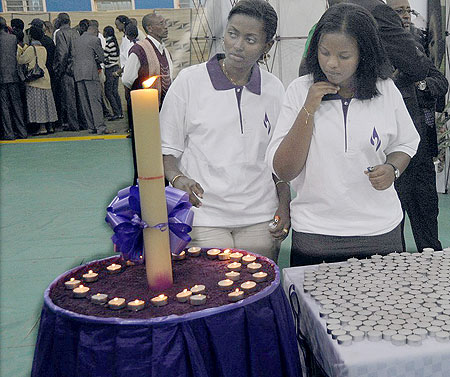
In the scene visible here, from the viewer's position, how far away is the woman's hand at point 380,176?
1.34 meters

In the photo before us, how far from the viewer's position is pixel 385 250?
145 centimetres

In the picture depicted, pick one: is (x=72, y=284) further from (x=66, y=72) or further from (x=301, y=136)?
(x=66, y=72)

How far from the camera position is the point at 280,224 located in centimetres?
163

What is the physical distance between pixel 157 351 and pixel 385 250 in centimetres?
77

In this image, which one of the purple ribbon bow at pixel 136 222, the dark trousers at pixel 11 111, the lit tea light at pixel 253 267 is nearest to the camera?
the purple ribbon bow at pixel 136 222

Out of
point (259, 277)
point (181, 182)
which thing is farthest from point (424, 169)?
point (259, 277)

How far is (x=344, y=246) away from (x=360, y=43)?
517mm

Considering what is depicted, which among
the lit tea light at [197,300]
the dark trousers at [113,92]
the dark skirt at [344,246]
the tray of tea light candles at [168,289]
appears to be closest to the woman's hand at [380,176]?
the dark skirt at [344,246]

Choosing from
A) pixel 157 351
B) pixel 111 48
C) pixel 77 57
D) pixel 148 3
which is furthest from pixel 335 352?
pixel 148 3

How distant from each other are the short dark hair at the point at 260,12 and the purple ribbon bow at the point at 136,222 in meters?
0.71

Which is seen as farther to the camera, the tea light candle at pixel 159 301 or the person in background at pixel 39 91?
the person in background at pixel 39 91

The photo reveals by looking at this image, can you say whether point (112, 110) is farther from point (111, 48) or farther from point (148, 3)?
point (148, 3)

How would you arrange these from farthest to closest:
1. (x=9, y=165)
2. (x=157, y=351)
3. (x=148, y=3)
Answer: (x=148, y=3), (x=9, y=165), (x=157, y=351)

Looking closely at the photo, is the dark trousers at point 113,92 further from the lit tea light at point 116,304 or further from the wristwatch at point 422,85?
the lit tea light at point 116,304
